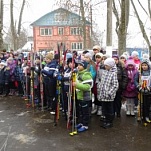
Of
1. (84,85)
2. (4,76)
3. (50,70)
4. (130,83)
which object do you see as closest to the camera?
(84,85)

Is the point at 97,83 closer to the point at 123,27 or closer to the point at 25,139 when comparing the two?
the point at 25,139

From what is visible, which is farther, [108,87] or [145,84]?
[145,84]

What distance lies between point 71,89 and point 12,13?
1928 cm

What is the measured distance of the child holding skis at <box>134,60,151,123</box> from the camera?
6305 millimetres

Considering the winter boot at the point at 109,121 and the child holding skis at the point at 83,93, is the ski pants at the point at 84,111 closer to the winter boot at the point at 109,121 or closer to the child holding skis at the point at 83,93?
the child holding skis at the point at 83,93

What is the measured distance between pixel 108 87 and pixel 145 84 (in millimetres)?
968

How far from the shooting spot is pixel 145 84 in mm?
6281

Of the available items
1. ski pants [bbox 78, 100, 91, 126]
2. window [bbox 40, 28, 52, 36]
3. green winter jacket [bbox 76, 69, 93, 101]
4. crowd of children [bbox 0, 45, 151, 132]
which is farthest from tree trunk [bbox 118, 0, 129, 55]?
window [bbox 40, 28, 52, 36]

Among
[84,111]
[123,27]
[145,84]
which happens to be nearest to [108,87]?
[84,111]

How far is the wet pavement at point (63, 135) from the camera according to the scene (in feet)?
16.5

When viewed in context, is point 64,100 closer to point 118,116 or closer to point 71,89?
point 71,89

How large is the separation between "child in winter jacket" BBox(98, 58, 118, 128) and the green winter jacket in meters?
0.35

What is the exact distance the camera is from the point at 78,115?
650cm

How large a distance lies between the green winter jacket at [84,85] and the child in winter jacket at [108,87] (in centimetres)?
35
